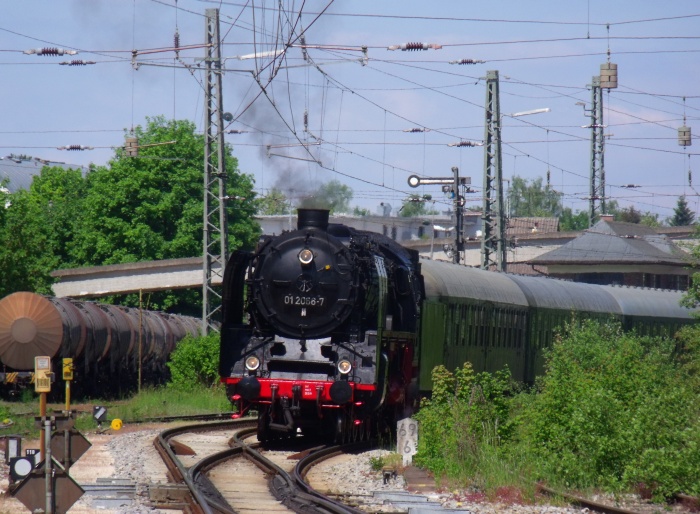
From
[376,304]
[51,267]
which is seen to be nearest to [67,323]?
[376,304]

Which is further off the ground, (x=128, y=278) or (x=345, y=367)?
(x=128, y=278)

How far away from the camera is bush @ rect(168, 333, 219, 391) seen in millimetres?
31094

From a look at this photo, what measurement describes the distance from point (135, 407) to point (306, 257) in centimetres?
1135

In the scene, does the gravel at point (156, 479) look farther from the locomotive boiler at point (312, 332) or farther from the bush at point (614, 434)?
the locomotive boiler at point (312, 332)

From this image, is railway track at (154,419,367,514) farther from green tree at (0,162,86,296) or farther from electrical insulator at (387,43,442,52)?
green tree at (0,162,86,296)

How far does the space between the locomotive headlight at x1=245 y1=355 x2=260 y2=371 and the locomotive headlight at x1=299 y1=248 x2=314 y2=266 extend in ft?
5.55

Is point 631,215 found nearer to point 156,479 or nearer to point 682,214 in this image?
point 682,214

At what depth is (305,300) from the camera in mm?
17109

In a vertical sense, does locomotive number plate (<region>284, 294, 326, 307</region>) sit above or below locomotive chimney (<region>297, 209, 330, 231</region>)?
below

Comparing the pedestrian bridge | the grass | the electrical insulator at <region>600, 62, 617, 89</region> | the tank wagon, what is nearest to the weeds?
the grass

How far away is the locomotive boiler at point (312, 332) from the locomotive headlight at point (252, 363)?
0.02m

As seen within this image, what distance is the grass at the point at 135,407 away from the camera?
22.4 metres

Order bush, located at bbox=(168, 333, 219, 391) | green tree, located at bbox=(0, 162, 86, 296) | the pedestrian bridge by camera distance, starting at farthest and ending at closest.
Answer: the pedestrian bridge < green tree, located at bbox=(0, 162, 86, 296) < bush, located at bbox=(168, 333, 219, 391)

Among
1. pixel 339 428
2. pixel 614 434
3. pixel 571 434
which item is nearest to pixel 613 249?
pixel 339 428
